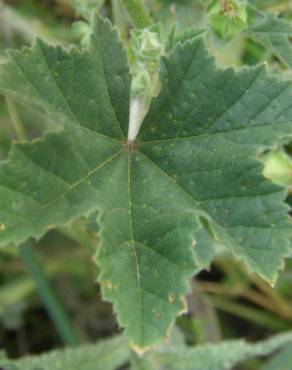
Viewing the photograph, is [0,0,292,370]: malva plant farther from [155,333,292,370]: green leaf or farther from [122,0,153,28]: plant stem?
[155,333,292,370]: green leaf

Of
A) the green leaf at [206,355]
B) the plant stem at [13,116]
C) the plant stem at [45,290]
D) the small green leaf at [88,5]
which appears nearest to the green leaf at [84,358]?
the green leaf at [206,355]

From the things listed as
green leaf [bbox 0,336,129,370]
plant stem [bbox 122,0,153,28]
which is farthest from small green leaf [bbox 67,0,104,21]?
green leaf [bbox 0,336,129,370]

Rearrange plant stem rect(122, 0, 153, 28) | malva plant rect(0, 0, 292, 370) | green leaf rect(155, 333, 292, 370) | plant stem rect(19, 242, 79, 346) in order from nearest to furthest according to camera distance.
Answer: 1. malva plant rect(0, 0, 292, 370)
2. plant stem rect(122, 0, 153, 28)
3. green leaf rect(155, 333, 292, 370)
4. plant stem rect(19, 242, 79, 346)

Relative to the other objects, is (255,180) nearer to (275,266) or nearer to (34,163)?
(275,266)

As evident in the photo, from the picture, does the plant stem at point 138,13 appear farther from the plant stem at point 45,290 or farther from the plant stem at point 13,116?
the plant stem at point 45,290

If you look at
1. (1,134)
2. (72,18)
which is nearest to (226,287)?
(1,134)

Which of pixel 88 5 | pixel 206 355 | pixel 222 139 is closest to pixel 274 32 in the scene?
pixel 222 139
